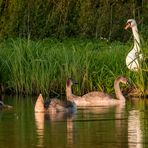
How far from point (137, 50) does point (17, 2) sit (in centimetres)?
1028

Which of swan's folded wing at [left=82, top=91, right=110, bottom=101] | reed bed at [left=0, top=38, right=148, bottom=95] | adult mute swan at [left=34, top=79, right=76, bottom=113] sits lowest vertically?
adult mute swan at [left=34, top=79, right=76, bottom=113]

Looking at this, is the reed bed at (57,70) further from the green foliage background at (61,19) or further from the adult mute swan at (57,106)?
the green foliage background at (61,19)

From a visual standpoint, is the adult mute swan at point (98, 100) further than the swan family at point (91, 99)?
Yes

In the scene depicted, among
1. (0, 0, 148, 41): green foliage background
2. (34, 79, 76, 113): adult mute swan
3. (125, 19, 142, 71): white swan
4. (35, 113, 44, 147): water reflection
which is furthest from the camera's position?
(0, 0, 148, 41): green foliage background

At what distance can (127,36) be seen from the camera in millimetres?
31141

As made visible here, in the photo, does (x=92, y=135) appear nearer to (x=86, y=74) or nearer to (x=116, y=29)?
(x=86, y=74)

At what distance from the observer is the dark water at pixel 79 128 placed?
13.5 m

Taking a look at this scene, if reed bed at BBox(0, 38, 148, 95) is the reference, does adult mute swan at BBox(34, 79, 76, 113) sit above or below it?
below

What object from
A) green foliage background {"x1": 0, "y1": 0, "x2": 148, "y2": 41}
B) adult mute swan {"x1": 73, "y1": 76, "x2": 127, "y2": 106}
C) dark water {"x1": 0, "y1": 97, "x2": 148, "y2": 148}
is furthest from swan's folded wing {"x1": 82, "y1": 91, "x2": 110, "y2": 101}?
green foliage background {"x1": 0, "y1": 0, "x2": 148, "y2": 41}

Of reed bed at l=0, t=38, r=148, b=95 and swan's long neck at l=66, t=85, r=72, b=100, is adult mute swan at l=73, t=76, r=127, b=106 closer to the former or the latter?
swan's long neck at l=66, t=85, r=72, b=100

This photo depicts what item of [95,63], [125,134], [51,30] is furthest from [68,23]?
[125,134]

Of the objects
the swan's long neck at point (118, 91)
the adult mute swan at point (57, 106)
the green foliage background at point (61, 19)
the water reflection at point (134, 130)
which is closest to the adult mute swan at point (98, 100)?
the swan's long neck at point (118, 91)

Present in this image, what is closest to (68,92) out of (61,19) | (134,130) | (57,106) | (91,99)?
(91,99)

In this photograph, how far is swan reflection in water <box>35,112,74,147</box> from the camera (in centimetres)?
1396
